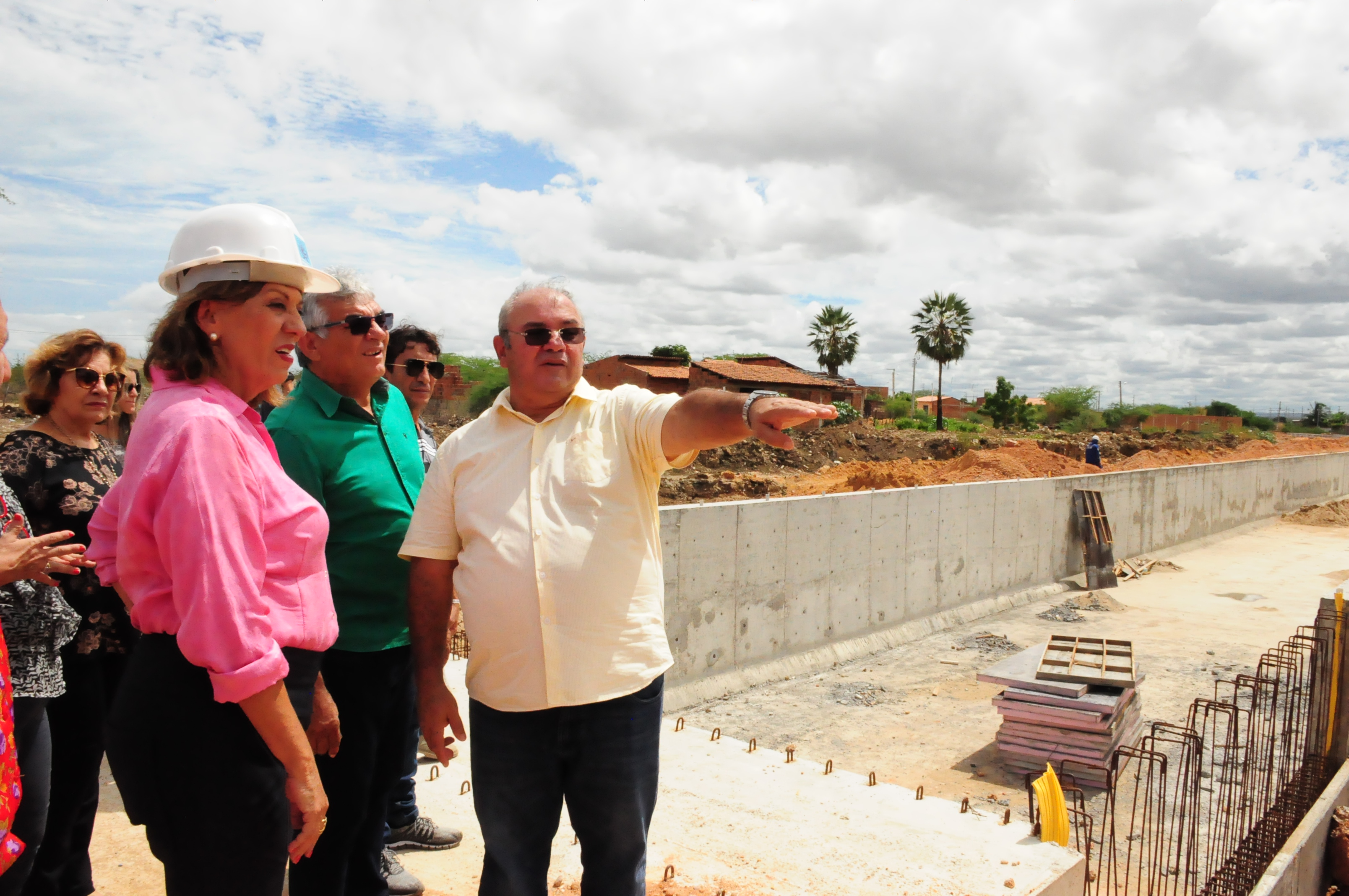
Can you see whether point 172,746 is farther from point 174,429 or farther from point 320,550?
point 174,429

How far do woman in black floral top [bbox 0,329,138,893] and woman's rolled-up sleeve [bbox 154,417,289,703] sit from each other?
1540 mm

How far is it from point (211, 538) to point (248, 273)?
0.65m

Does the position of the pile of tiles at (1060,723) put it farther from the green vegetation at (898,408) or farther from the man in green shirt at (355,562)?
the green vegetation at (898,408)

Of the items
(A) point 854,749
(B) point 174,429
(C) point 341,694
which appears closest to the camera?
(B) point 174,429

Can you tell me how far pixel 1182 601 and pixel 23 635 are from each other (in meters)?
15.1

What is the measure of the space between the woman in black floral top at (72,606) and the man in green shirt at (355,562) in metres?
0.90

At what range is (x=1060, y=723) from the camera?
6.77 metres

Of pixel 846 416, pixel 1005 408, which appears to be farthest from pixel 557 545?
pixel 1005 408

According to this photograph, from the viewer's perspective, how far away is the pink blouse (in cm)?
165

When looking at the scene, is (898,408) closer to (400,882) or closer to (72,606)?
(400,882)

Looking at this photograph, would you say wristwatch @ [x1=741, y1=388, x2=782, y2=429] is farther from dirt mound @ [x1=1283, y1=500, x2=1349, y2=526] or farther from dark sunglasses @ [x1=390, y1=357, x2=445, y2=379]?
dirt mound @ [x1=1283, y1=500, x2=1349, y2=526]

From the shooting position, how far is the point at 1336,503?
25281 mm

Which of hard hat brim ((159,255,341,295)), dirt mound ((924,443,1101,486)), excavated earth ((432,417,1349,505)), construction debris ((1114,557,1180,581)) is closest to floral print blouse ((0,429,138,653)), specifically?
hard hat brim ((159,255,341,295))

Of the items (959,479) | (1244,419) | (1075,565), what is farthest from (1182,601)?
(1244,419)
